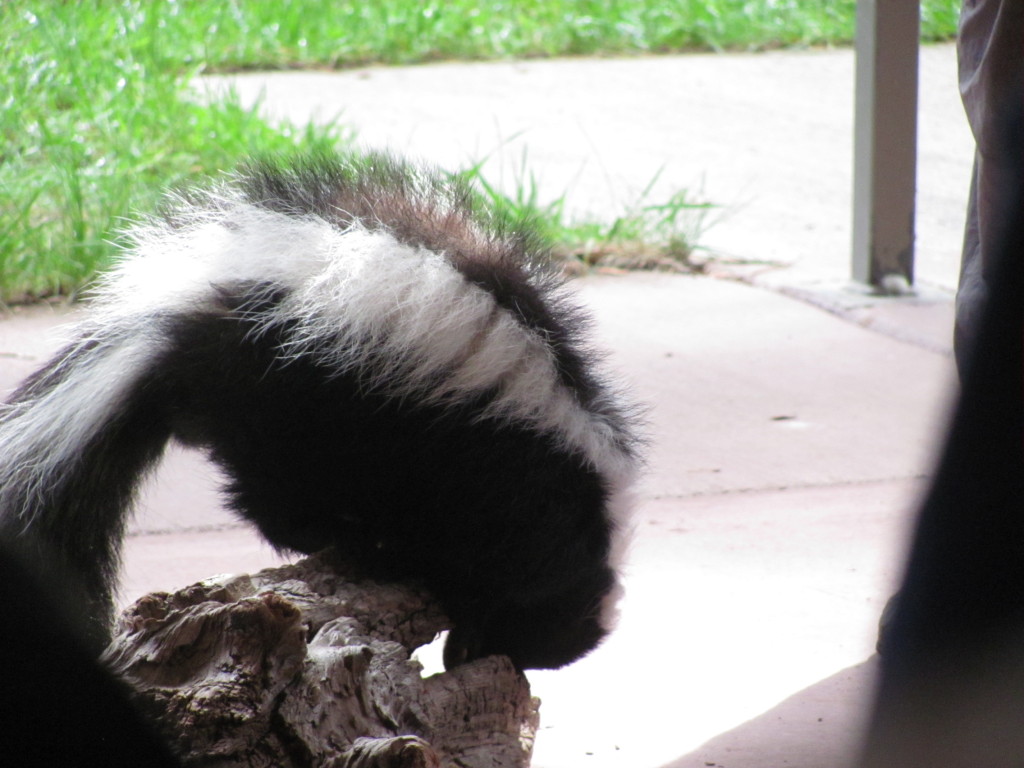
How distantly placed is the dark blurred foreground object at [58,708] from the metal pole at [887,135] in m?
3.93

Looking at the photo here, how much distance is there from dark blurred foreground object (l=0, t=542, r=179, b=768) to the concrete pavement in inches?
34.8

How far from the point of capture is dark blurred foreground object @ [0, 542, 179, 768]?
1639 mm

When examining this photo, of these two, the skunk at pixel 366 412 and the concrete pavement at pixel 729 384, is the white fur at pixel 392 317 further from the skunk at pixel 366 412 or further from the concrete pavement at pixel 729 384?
the concrete pavement at pixel 729 384

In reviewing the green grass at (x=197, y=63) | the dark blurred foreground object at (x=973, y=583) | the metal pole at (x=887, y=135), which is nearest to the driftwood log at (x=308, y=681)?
the dark blurred foreground object at (x=973, y=583)

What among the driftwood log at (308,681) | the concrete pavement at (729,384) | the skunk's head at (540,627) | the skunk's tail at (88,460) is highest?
the skunk's tail at (88,460)

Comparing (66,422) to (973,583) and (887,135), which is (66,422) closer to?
(973,583)

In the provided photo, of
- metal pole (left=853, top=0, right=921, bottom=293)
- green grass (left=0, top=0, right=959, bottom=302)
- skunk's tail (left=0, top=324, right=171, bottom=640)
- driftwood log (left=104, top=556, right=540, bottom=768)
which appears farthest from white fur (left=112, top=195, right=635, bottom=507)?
metal pole (left=853, top=0, right=921, bottom=293)

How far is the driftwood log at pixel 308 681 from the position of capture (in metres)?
1.73

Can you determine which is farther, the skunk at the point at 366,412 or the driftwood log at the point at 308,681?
the skunk at the point at 366,412

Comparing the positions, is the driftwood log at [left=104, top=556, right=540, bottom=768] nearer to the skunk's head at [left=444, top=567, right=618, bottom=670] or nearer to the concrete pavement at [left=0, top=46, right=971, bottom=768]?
the skunk's head at [left=444, top=567, right=618, bottom=670]

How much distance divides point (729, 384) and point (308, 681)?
2.87 metres

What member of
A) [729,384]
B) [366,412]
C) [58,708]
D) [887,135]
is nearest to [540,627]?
[366,412]

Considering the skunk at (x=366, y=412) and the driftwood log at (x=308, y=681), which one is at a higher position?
the skunk at (x=366, y=412)

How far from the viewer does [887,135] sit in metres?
4.96
